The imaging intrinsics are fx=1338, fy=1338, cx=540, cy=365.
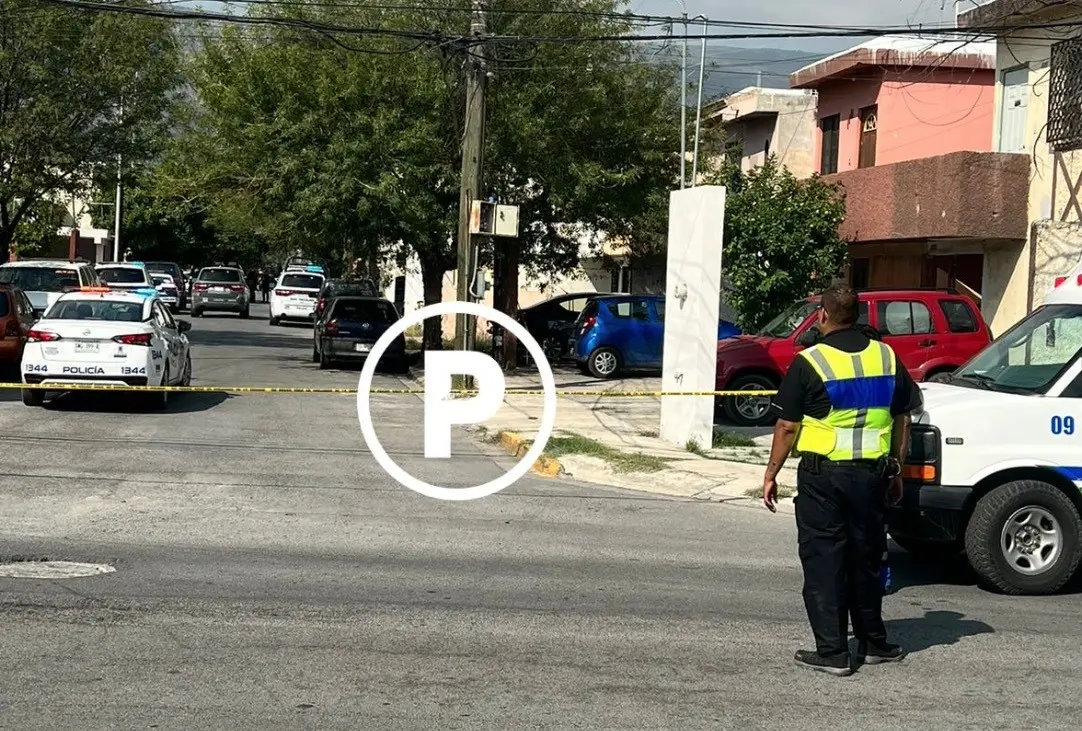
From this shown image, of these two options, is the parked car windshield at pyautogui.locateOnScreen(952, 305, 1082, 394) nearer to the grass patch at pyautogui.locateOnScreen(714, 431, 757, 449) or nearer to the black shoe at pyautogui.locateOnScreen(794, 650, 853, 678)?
the black shoe at pyautogui.locateOnScreen(794, 650, 853, 678)

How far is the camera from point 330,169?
24844 millimetres

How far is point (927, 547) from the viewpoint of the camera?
9594mm

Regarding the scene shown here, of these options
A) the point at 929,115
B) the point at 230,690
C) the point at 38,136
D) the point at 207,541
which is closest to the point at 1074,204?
the point at 929,115

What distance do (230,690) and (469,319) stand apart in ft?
51.5

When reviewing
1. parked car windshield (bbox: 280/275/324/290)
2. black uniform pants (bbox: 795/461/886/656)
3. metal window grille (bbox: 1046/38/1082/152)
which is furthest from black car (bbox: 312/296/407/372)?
black uniform pants (bbox: 795/461/886/656)

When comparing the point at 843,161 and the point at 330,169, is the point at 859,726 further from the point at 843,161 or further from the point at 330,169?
the point at 843,161

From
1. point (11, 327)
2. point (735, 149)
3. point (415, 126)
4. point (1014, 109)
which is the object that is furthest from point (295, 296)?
point (1014, 109)

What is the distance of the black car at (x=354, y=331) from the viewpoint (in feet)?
91.6

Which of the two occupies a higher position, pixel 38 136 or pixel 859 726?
pixel 38 136

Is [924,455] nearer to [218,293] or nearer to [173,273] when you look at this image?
[218,293]

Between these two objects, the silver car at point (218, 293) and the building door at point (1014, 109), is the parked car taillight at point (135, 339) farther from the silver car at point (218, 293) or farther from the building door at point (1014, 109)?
the silver car at point (218, 293)

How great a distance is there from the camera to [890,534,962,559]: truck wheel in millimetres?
8930

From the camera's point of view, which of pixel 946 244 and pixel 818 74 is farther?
pixel 818 74

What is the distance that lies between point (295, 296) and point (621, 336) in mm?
21568
